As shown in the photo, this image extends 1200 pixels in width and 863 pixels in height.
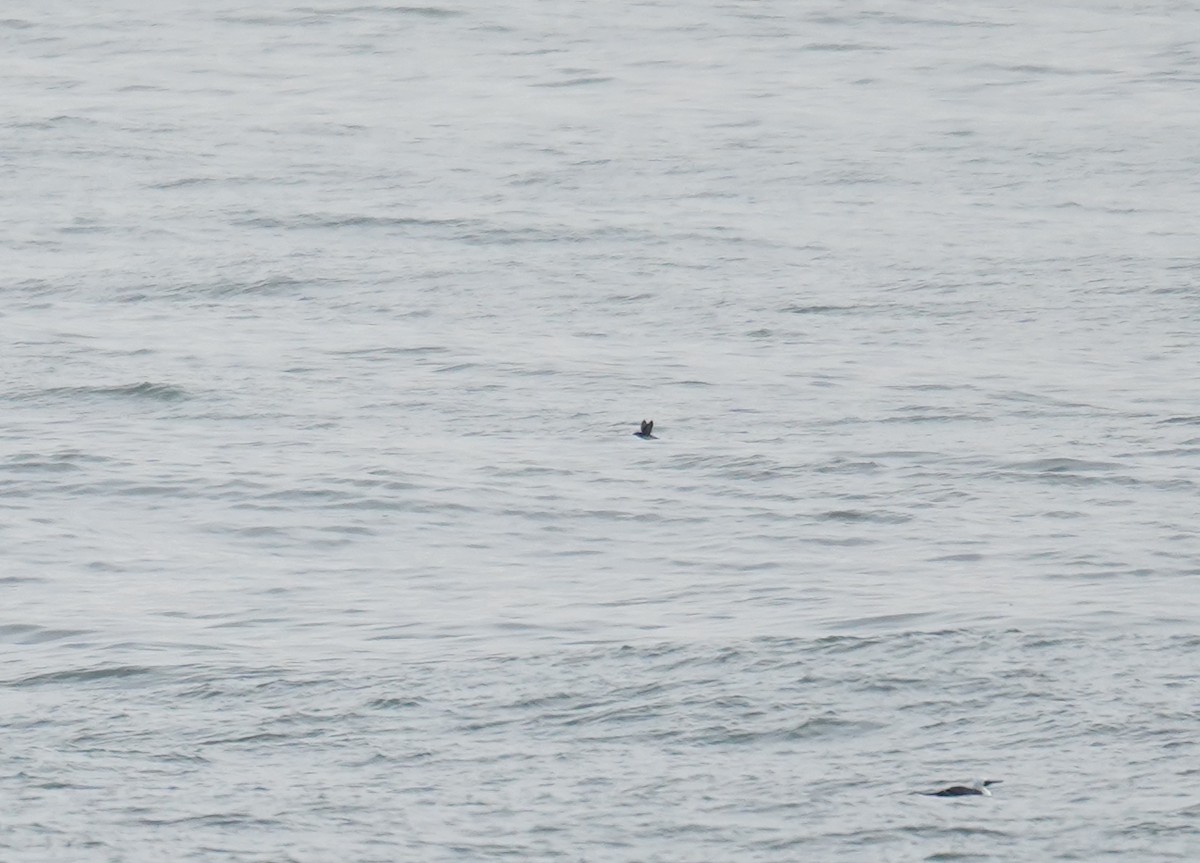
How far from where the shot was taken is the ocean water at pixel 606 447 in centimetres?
1143

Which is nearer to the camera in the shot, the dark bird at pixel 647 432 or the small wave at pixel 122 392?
the dark bird at pixel 647 432

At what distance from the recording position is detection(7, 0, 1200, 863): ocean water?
37.5 feet

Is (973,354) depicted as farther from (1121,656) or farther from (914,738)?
(914,738)

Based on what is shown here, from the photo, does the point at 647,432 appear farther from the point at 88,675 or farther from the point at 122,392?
the point at 88,675

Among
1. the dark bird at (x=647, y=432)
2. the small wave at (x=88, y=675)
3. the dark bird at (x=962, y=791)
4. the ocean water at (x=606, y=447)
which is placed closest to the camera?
the dark bird at (x=962, y=791)

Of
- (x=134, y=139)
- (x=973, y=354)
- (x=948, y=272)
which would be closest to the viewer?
(x=973, y=354)

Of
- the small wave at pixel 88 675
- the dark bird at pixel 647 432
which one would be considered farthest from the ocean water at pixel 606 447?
the dark bird at pixel 647 432

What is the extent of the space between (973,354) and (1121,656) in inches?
380

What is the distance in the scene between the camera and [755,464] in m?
18.8

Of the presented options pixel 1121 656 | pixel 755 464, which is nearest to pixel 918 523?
pixel 755 464

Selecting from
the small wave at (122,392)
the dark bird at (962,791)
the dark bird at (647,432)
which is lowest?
the small wave at (122,392)

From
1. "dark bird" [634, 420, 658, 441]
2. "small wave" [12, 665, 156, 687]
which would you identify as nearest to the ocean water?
"small wave" [12, 665, 156, 687]

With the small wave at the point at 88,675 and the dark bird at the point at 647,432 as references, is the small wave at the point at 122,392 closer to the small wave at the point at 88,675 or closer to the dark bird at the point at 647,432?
the dark bird at the point at 647,432

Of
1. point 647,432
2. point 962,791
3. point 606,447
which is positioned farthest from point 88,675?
point 647,432
